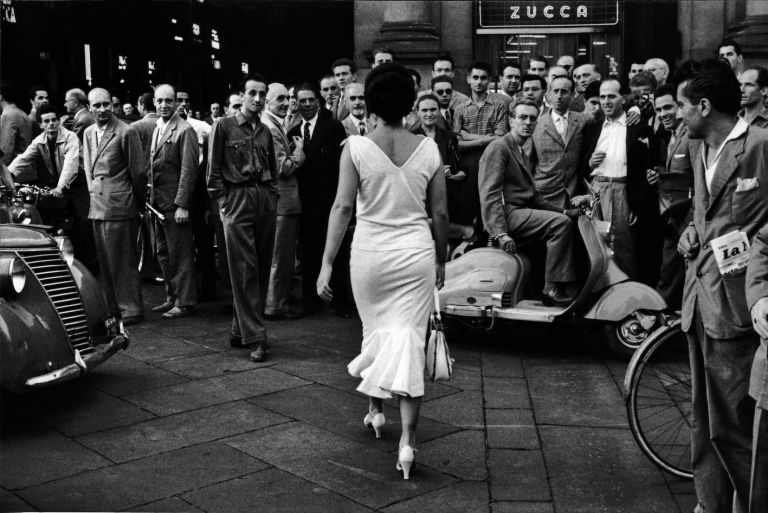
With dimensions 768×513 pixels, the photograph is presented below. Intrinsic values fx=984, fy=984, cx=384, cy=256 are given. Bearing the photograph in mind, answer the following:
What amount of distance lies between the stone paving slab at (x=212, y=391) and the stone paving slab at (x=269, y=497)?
4.60ft

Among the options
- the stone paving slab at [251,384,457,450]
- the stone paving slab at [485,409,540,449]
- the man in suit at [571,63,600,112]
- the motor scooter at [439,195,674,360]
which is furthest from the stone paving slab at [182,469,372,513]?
the man in suit at [571,63,600,112]

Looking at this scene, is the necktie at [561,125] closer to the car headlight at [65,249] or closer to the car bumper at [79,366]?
the car bumper at [79,366]

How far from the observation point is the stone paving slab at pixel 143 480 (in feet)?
14.9

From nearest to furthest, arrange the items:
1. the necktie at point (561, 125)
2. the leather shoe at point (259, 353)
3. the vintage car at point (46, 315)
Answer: the vintage car at point (46, 315)
the leather shoe at point (259, 353)
the necktie at point (561, 125)

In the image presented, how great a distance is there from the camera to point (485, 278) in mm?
7723

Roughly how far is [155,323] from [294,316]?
1.26m

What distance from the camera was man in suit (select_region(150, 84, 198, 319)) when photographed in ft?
30.3

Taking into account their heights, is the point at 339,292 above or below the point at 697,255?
below

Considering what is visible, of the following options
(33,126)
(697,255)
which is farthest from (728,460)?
(33,126)

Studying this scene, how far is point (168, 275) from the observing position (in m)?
9.52

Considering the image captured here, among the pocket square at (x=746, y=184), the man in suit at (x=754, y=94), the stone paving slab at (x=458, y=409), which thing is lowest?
the stone paving slab at (x=458, y=409)

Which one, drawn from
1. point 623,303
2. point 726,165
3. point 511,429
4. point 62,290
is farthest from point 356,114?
point 726,165

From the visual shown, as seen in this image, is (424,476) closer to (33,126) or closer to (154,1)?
(33,126)

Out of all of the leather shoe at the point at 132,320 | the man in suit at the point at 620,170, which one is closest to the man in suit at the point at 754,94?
the man in suit at the point at 620,170
